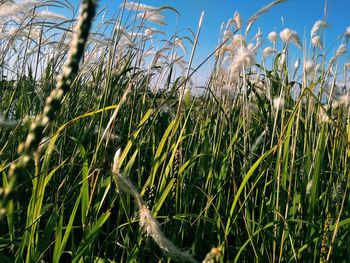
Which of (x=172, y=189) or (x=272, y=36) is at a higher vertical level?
(x=272, y=36)

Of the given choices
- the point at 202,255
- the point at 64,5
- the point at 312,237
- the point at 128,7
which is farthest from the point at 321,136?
the point at 64,5

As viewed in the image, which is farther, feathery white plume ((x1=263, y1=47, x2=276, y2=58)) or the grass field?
feathery white plume ((x1=263, y1=47, x2=276, y2=58))

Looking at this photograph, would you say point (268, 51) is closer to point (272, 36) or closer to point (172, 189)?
point (272, 36)

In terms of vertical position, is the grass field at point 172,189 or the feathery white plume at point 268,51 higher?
the feathery white plume at point 268,51

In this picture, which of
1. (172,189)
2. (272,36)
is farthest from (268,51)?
(172,189)

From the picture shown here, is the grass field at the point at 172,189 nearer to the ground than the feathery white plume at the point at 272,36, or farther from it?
nearer to the ground

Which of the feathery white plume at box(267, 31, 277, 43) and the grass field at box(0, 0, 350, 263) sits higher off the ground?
the feathery white plume at box(267, 31, 277, 43)

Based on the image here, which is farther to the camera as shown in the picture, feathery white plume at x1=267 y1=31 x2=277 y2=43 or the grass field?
feathery white plume at x1=267 y1=31 x2=277 y2=43

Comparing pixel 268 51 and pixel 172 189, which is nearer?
pixel 172 189

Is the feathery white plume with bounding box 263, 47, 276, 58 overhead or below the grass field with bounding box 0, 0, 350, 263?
overhead

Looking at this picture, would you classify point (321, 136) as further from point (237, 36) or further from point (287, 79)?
point (287, 79)

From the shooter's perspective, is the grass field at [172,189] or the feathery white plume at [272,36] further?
the feathery white plume at [272,36]

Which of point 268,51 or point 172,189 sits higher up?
point 268,51

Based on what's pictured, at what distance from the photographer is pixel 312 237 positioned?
4.99 feet
